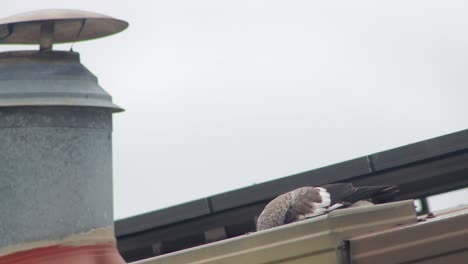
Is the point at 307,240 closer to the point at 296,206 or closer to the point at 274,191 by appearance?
the point at 296,206

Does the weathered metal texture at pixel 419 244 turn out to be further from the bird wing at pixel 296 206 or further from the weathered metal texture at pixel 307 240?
the bird wing at pixel 296 206

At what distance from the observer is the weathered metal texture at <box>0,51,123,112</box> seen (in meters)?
6.51

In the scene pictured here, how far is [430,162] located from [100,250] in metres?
3.85

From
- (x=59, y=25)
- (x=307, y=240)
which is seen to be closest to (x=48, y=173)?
(x=59, y=25)

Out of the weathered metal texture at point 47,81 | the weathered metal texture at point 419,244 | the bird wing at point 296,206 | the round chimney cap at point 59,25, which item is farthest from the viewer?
the bird wing at point 296,206

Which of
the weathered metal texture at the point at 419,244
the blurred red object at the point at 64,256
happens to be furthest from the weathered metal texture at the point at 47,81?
the weathered metal texture at the point at 419,244

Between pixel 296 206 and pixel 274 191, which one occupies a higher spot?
pixel 274 191

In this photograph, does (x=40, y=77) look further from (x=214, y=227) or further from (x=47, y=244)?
(x=214, y=227)

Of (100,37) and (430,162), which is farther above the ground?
(100,37)

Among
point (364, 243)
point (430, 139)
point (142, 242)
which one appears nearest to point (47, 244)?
point (364, 243)

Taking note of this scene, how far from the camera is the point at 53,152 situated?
21.5ft

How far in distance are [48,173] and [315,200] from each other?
3.28 m

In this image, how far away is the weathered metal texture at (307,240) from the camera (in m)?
5.26

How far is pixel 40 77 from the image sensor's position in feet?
21.7
